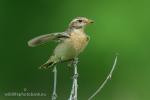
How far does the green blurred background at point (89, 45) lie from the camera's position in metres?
8.03

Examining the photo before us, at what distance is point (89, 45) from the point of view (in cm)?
861

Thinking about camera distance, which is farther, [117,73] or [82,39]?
[117,73]

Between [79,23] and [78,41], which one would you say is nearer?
[78,41]

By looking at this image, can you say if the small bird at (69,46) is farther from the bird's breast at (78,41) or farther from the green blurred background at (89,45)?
the green blurred background at (89,45)

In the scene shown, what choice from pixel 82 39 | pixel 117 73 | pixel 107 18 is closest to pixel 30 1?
pixel 107 18

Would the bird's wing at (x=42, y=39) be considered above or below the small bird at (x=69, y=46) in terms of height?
above

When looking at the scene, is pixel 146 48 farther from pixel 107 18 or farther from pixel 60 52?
pixel 60 52

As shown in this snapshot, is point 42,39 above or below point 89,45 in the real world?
above

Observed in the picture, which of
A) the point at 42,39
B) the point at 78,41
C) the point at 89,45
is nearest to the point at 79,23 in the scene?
the point at 78,41

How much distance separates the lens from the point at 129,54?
852 centimetres

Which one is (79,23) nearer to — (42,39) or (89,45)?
(42,39)

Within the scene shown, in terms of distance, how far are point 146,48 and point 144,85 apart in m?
0.65

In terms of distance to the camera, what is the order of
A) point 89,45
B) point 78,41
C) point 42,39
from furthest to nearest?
point 89,45 → point 78,41 → point 42,39

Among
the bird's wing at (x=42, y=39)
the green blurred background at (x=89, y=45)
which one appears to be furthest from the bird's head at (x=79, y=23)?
the green blurred background at (x=89, y=45)
